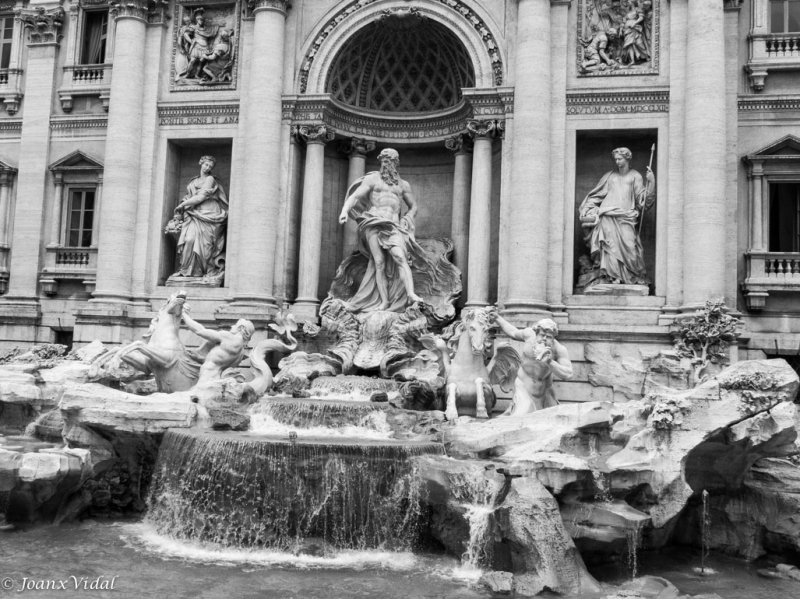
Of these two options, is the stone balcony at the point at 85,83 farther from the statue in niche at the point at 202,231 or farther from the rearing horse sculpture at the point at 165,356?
the rearing horse sculpture at the point at 165,356

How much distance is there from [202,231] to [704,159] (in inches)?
435

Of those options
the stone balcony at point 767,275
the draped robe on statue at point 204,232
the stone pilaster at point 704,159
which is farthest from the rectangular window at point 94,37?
the stone balcony at point 767,275

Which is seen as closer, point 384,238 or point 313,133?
point 384,238

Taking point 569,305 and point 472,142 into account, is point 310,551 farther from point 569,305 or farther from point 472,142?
point 472,142

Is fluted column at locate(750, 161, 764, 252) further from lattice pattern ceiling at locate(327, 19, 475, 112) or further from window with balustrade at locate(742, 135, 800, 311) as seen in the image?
lattice pattern ceiling at locate(327, 19, 475, 112)

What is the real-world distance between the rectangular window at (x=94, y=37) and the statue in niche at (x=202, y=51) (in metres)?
2.81

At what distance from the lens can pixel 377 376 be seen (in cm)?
1750

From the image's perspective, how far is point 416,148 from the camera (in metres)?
21.0

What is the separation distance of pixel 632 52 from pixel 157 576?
14053 millimetres

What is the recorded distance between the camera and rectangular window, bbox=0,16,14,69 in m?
22.8

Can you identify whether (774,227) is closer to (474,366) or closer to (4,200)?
(474,366)

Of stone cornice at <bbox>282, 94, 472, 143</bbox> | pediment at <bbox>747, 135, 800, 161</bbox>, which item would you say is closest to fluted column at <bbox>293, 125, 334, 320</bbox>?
stone cornice at <bbox>282, 94, 472, 143</bbox>

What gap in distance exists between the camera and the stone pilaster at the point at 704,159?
16781mm

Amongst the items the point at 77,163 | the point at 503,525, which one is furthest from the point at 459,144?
the point at 503,525
